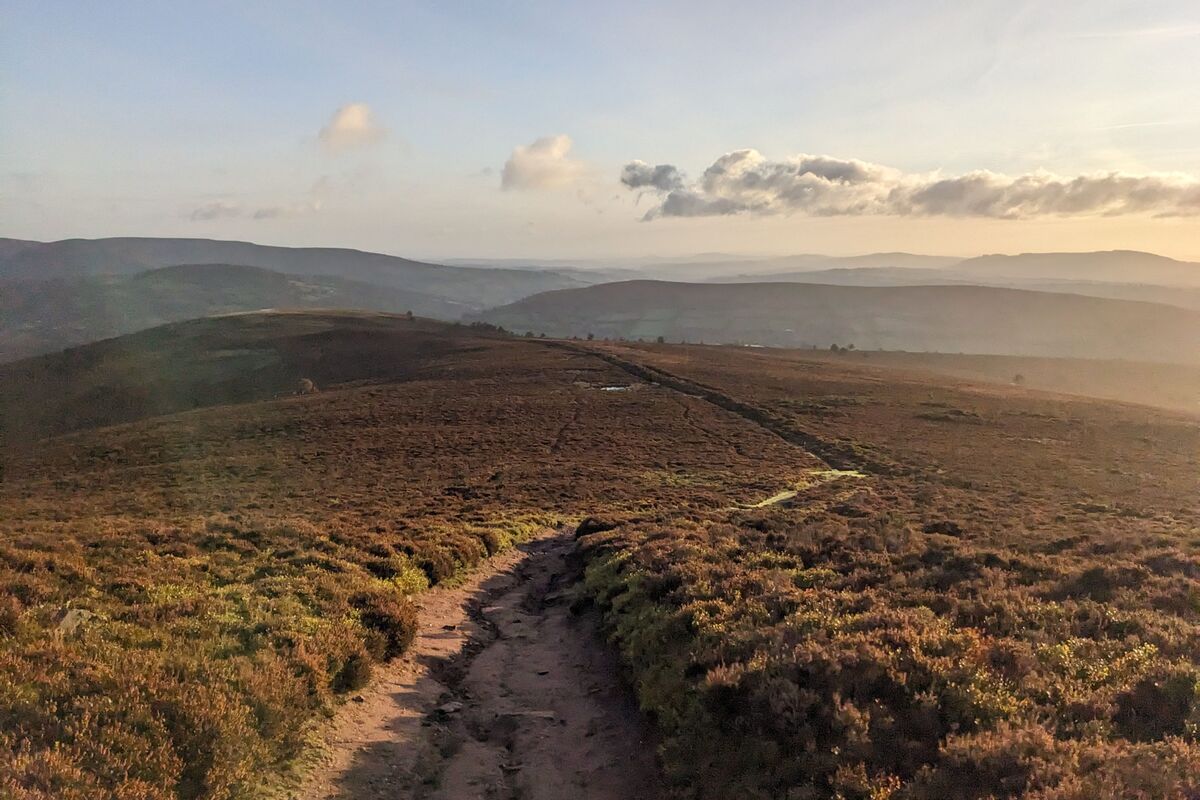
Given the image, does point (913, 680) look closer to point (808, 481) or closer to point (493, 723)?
point (493, 723)

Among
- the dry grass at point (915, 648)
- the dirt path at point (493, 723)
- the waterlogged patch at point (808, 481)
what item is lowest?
the waterlogged patch at point (808, 481)

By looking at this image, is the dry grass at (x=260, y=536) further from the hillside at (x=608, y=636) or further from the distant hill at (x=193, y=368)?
the distant hill at (x=193, y=368)

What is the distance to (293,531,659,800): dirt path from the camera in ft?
25.5

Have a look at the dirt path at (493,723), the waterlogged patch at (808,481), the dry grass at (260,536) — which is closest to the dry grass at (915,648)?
the dirt path at (493,723)

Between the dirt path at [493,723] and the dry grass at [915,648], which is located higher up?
the dry grass at [915,648]

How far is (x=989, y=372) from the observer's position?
119m

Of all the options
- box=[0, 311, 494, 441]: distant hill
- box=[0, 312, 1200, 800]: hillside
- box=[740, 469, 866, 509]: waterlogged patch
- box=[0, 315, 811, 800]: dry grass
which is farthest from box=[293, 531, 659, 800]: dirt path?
box=[0, 311, 494, 441]: distant hill

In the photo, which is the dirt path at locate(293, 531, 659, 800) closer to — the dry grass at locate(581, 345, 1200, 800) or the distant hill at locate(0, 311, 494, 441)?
the dry grass at locate(581, 345, 1200, 800)

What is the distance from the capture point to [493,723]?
9.41m

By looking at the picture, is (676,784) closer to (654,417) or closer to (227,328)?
(654,417)

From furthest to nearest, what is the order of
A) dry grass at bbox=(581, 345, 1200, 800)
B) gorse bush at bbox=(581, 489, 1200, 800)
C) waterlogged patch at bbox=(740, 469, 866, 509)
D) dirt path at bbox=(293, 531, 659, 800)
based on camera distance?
waterlogged patch at bbox=(740, 469, 866, 509)
dirt path at bbox=(293, 531, 659, 800)
dry grass at bbox=(581, 345, 1200, 800)
gorse bush at bbox=(581, 489, 1200, 800)

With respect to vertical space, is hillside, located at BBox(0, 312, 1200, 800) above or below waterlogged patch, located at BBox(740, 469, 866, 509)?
above

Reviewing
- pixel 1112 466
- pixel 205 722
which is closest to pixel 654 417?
pixel 1112 466

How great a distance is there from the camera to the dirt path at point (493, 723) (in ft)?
25.5
